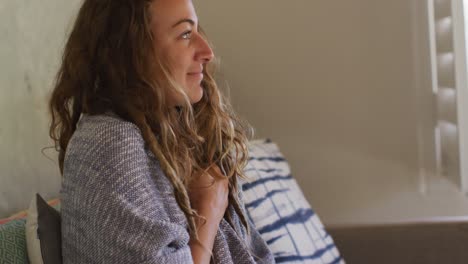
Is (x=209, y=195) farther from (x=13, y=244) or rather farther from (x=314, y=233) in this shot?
(x=314, y=233)

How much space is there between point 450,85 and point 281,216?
0.73 m

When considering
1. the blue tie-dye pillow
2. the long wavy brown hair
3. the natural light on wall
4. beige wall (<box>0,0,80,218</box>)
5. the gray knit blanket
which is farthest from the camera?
the natural light on wall

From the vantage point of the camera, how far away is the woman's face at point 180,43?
1003 mm

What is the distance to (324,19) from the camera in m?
2.01

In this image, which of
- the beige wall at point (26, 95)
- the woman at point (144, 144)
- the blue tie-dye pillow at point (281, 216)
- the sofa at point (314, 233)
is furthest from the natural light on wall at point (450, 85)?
the beige wall at point (26, 95)

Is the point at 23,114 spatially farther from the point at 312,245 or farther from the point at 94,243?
the point at 312,245

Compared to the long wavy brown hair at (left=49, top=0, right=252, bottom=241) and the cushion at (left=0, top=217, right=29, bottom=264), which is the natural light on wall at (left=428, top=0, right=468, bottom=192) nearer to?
the long wavy brown hair at (left=49, top=0, right=252, bottom=241)

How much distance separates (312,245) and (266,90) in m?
0.73

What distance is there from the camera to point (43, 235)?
910 mm

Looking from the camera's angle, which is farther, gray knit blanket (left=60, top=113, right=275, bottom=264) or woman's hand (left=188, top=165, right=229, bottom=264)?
woman's hand (left=188, top=165, right=229, bottom=264)

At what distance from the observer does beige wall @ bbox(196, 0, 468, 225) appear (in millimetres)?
1980

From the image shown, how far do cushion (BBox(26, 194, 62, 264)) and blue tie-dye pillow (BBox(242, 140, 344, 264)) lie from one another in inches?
19.6

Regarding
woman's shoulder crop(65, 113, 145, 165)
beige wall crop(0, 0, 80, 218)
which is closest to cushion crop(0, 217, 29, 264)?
woman's shoulder crop(65, 113, 145, 165)

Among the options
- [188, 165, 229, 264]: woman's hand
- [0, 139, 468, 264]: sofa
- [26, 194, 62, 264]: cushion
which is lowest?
[0, 139, 468, 264]: sofa
